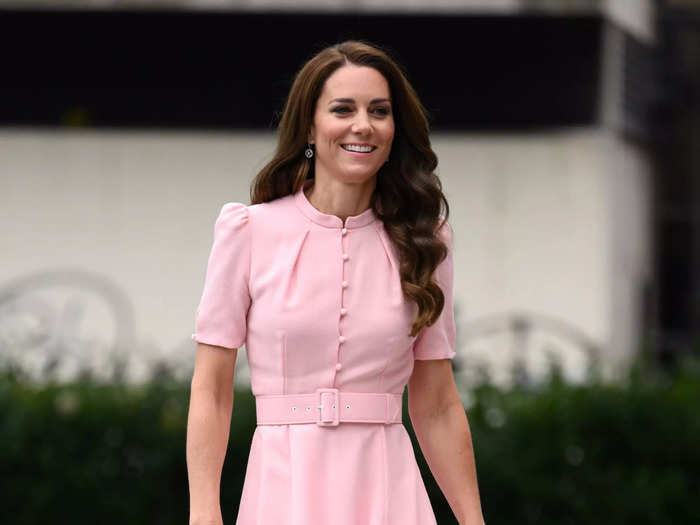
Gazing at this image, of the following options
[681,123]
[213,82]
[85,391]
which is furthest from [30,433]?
[681,123]

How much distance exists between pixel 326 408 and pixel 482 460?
354 centimetres

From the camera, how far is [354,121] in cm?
366

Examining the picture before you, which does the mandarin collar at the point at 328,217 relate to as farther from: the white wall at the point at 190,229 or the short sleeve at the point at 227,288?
the white wall at the point at 190,229

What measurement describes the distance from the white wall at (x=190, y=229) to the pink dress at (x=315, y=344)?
820cm

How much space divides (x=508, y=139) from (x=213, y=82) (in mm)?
2390

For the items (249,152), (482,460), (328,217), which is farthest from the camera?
(249,152)

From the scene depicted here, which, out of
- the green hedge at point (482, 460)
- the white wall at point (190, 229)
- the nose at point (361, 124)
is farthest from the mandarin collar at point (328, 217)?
the white wall at point (190, 229)

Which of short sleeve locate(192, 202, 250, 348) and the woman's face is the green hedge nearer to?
short sleeve locate(192, 202, 250, 348)

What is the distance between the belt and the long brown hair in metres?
0.20

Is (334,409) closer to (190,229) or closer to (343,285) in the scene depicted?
(343,285)

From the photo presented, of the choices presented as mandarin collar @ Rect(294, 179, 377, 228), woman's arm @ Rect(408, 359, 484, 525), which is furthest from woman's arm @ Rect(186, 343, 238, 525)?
woman's arm @ Rect(408, 359, 484, 525)

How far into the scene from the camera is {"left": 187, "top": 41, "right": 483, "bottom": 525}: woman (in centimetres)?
364

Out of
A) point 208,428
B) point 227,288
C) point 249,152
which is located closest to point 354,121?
point 227,288

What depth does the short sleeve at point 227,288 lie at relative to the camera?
3.66 m
